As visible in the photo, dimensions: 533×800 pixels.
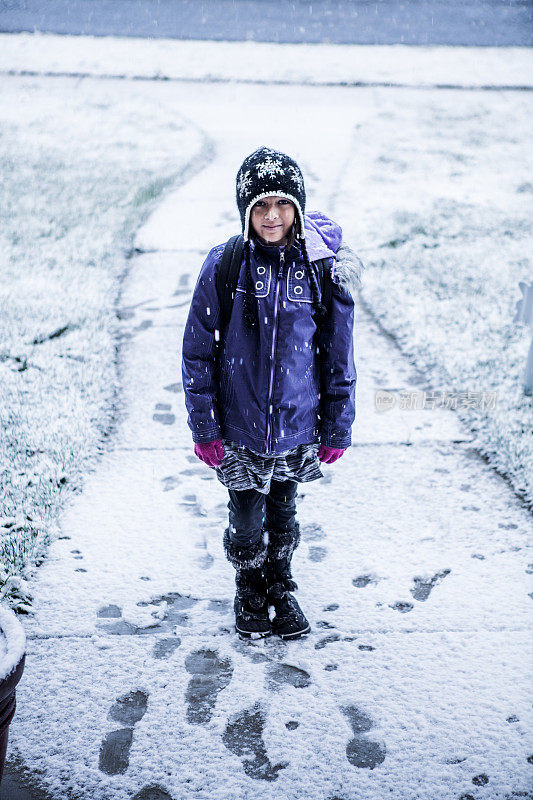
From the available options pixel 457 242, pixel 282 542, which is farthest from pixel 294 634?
pixel 457 242

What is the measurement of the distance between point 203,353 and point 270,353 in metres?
0.21

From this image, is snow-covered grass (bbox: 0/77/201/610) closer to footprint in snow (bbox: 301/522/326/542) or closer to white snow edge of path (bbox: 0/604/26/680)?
white snow edge of path (bbox: 0/604/26/680)

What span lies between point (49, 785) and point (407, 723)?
101 cm

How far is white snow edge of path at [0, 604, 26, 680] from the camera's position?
1.54 m

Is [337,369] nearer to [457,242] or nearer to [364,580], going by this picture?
[364,580]

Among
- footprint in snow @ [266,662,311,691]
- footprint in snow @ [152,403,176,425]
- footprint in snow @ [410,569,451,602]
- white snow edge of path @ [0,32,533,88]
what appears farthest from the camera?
white snow edge of path @ [0,32,533,88]

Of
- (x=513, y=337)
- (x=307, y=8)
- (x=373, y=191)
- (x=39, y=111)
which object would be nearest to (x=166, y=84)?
(x=39, y=111)

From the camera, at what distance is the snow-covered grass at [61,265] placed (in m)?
3.11

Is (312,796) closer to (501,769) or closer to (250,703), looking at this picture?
(250,703)

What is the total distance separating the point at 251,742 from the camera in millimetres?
2027

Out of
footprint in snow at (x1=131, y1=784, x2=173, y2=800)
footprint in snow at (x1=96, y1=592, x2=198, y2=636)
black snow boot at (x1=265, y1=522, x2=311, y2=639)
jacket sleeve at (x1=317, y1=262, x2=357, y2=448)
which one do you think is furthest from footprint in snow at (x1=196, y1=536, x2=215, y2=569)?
footprint in snow at (x1=131, y1=784, x2=173, y2=800)

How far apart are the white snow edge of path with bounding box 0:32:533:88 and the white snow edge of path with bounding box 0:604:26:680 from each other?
9694mm

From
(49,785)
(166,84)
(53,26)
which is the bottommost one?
(49,785)

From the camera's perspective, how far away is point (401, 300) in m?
4.79
